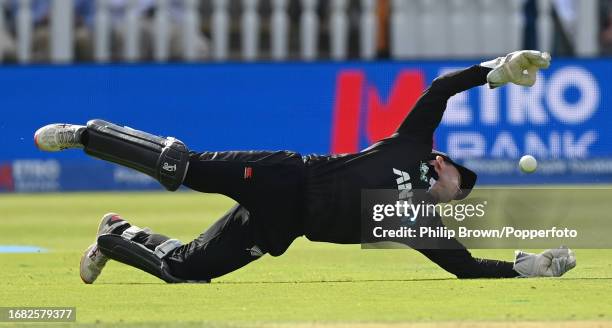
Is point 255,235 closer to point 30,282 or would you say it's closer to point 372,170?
point 372,170

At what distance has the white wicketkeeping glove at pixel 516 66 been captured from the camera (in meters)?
8.36

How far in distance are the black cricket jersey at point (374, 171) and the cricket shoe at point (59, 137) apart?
1562mm

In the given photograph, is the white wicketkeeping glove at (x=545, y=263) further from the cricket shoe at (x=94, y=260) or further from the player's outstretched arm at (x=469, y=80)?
the cricket shoe at (x=94, y=260)

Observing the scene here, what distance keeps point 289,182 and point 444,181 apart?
1049 mm

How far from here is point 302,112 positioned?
20500 mm

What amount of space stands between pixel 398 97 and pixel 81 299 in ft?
41.2

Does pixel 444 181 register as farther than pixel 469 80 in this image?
Yes

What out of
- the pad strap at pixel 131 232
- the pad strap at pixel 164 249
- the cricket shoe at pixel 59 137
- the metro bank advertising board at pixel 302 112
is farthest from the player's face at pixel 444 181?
the metro bank advertising board at pixel 302 112

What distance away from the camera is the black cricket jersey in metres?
8.53

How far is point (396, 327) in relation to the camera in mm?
6824

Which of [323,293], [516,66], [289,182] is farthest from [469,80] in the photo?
[323,293]

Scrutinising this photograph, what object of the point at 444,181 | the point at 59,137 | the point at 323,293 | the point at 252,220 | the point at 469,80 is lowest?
the point at 323,293

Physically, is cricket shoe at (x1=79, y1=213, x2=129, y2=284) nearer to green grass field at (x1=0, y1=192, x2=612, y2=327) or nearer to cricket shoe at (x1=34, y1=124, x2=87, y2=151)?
green grass field at (x1=0, y1=192, x2=612, y2=327)

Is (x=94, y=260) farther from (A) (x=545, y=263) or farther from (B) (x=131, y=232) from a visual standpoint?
(A) (x=545, y=263)
